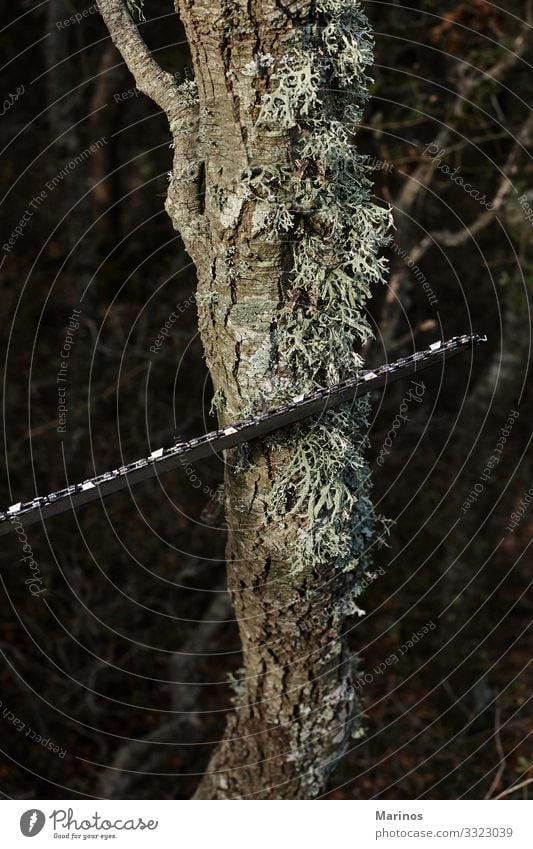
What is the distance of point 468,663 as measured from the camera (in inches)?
212

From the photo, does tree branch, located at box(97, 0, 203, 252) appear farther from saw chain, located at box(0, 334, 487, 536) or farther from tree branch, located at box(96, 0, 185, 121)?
saw chain, located at box(0, 334, 487, 536)

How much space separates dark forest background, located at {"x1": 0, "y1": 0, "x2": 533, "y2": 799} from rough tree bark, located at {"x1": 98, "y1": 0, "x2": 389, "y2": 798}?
200 cm

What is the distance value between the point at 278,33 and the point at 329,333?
2.38ft

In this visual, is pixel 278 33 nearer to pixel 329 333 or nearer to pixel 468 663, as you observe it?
pixel 329 333

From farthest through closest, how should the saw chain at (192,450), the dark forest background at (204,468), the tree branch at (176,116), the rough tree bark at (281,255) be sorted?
the dark forest background at (204,468)
the saw chain at (192,450)
the tree branch at (176,116)
the rough tree bark at (281,255)


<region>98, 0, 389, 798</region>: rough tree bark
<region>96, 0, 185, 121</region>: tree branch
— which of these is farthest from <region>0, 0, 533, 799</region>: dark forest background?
<region>96, 0, 185, 121</region>: tree branch

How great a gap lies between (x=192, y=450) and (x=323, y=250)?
627 millimetres

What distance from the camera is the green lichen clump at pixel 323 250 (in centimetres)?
178

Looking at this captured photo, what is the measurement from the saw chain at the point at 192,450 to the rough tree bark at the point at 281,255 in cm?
5

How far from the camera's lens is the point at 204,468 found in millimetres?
5496

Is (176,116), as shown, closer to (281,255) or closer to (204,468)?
(281,255)

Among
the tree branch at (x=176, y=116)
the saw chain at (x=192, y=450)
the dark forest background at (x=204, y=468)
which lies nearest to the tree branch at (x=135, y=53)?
the tree branch at (x=176, y=116)

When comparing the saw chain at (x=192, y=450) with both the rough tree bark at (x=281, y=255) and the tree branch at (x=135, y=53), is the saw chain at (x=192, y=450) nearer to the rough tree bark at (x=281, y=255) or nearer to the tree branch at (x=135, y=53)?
the rough tree bark at (x=281, y=255)
